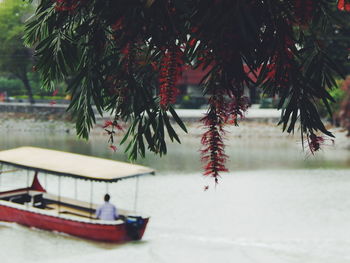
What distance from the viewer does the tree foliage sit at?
61.1 metres

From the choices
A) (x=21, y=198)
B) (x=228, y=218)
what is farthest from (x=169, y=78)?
(x=21, y=198)

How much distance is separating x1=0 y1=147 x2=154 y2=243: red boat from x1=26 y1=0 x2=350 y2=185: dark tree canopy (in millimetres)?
17575

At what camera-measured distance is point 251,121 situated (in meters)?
49.4

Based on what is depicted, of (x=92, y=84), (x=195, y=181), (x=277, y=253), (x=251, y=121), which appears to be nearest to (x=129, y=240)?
(x=277, y=253)

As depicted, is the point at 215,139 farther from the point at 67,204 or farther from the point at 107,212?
the point at 67,204

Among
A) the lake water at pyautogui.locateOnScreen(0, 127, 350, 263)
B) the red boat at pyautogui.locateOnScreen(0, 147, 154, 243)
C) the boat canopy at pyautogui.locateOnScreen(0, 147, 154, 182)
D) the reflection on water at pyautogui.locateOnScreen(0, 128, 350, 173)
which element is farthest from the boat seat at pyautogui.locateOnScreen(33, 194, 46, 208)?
the reflection on water at pyautogui.locateOnScreen(0, 128, 350, 173)

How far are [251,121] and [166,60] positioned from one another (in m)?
47.4

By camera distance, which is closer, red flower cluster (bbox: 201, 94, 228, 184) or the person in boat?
red flower cluster (bbox: 201, 94, 228, 184)

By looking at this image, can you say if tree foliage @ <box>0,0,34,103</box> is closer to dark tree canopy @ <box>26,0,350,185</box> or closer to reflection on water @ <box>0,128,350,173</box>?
reflection on water @ <box>0,128,350,173</box>

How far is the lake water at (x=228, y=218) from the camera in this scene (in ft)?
65.6

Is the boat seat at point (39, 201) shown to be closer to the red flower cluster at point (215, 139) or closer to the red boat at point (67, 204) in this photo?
the red boat at point (67, 204)

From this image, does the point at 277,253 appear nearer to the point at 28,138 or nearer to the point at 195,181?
the point at 195,181

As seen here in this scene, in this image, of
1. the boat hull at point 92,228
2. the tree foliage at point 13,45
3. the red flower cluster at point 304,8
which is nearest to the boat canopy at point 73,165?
the boat hull at point 92,228

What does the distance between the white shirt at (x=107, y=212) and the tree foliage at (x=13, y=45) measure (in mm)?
40768
